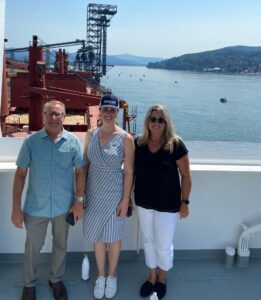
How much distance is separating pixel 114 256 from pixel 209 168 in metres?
0.90

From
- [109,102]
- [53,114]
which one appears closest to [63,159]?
[53,114]

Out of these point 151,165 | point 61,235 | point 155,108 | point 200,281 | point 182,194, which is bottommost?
point 200,281

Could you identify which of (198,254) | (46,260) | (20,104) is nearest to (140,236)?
(198,254)

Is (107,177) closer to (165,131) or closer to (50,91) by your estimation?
(165,131)

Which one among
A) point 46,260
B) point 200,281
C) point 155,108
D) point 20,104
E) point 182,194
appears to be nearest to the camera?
point 155,108

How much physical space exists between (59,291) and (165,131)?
3.87 ft

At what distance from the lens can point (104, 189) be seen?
2.08 m

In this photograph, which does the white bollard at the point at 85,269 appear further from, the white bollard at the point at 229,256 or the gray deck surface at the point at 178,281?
the white bollard at the point at 229,256

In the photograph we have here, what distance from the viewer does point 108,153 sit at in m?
2.01

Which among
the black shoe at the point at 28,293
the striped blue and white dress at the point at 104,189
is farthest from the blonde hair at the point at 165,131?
the black shoe at the point at 28,293

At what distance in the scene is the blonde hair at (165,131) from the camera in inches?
79.0

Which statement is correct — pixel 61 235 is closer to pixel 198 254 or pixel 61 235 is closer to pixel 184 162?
pixel 184 162

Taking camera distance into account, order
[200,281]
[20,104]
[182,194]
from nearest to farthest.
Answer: [182,194] → [200,281] → [20,104]

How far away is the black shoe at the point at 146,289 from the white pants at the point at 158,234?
0.14 m
